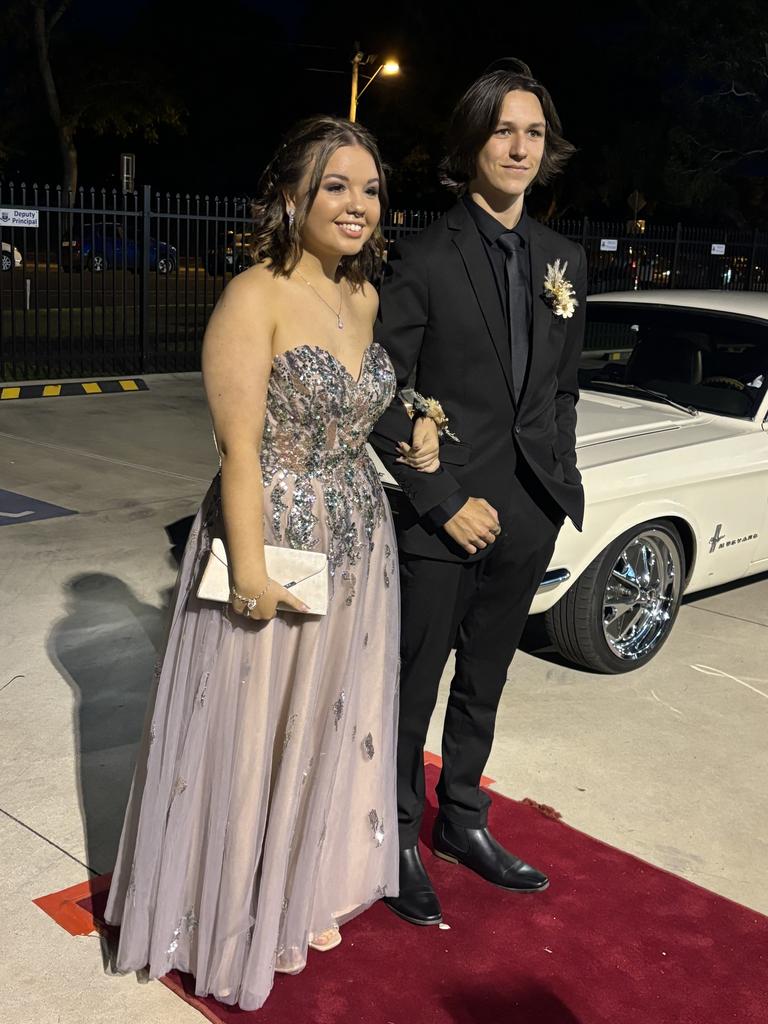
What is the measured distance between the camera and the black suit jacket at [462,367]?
3.07 m

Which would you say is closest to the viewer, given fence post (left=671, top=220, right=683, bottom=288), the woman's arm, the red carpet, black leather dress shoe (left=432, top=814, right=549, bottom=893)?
the woman's arm

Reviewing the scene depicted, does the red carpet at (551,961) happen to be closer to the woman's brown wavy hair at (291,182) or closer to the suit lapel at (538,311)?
the suit lapel at (538,311)

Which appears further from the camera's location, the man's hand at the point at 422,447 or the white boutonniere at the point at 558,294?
the white boutonniere at the point at 558,294

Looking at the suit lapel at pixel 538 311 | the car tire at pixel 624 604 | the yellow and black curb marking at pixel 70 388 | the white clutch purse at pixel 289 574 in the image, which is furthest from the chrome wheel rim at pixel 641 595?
the yellow and black curb marking at pixel 70 388

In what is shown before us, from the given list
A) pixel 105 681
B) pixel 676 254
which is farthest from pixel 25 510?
pixel 676 254

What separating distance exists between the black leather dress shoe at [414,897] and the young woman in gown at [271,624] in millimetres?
433

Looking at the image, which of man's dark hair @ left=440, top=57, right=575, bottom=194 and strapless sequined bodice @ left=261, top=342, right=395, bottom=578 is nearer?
strapless sequined bodice @ left=261, top=342, right=395, bottom=578

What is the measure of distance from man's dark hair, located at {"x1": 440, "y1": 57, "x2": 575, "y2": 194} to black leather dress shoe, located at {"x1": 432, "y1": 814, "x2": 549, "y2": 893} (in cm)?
188

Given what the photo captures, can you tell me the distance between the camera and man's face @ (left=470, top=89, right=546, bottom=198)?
9.91 ft

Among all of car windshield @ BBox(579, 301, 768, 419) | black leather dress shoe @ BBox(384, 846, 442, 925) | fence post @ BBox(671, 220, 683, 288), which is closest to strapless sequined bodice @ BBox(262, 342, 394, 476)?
black leather dress shoe @ BBox(384, 846, 442, 925)

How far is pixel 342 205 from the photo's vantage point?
2.73 m

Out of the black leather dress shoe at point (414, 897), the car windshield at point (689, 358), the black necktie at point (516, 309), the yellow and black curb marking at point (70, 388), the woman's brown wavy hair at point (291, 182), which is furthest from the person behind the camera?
the yellow and black curb marking at point (70, 388)

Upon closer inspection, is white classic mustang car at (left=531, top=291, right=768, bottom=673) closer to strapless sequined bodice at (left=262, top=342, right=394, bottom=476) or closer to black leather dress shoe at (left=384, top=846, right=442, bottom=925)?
black leather dress shoe at (left=384, top=846, right=442, bottom=925)

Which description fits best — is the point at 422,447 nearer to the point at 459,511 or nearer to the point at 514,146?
the point at 459,511
